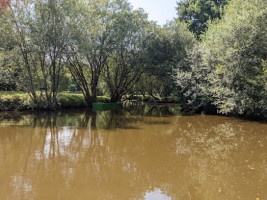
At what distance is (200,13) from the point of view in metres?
36.7

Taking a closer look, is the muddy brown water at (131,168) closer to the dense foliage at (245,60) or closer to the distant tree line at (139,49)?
the dense foliage at (245,60)

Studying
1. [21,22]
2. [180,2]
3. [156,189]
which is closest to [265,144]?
[156,189]

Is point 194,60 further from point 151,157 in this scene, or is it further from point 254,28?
point 151,157

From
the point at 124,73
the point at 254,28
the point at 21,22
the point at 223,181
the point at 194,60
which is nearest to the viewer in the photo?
the point at 223,181

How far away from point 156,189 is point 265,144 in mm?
6068

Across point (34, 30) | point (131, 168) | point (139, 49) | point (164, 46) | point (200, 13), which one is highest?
point (200, 13)

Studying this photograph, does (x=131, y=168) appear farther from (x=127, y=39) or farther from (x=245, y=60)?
(x=127, y=39)

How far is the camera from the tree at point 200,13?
35312mm

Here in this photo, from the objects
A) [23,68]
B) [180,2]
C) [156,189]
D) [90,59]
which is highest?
[180,2]

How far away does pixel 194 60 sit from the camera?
20250 millimetres

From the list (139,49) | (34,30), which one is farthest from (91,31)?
(139,49)

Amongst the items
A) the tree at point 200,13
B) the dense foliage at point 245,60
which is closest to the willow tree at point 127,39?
the dense foliage at point 245,60

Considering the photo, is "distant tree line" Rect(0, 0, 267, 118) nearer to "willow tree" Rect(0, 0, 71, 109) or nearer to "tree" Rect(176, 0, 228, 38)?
"willow tree" Rect(0, 0, 71, 109)

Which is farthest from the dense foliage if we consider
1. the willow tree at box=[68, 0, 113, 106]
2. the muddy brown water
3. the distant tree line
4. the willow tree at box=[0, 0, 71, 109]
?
the willow tree at box=[0, 0, 71, 109]
